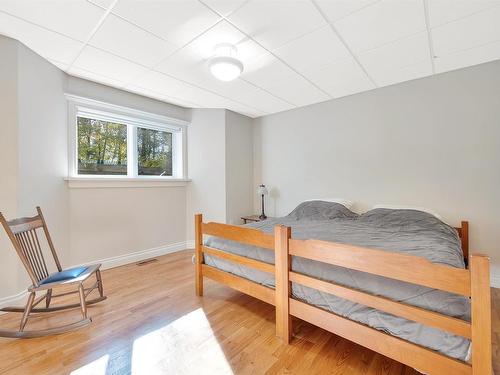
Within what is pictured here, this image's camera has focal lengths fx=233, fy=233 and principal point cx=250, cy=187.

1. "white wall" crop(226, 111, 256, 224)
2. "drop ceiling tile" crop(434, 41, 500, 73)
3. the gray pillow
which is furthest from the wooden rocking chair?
"drop ceiling tile" crop(434, 41, 500, 73)

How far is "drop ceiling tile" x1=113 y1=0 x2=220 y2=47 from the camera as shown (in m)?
1.60

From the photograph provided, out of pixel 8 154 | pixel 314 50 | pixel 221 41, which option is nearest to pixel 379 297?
pixel 314 50

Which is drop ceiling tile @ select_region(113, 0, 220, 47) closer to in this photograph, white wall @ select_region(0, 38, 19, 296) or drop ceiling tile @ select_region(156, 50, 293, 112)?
drop ceiling tile @ select_region(156, 50, 293, 112)

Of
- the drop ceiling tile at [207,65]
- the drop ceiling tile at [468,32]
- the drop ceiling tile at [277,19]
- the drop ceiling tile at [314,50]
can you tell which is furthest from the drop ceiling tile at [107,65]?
the drop ceiling tile at [468,32]

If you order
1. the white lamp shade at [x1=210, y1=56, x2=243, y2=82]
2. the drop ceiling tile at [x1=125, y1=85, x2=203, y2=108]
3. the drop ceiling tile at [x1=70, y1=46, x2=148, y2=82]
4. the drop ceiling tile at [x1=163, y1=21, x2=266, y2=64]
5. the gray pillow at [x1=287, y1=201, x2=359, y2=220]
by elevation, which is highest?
the drop ceiling tile at [x1=125, y1=85, x2=203, y2=108]

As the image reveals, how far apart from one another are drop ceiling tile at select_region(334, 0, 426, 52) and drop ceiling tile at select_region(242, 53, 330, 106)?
701mm

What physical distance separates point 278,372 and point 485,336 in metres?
1.02

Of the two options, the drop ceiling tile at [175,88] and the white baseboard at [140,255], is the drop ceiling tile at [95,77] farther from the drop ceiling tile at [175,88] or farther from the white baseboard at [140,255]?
the white baseboard at [140,255]

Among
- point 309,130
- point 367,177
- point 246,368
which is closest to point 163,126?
point 309,130

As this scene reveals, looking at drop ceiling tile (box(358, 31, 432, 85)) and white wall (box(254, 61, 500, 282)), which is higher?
drop ceiling tile (box(358, 31, 432, 85))

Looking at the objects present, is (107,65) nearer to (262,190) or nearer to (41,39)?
(41,39)

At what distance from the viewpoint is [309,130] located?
3.73m

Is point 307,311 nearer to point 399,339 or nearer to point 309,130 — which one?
point 399,339

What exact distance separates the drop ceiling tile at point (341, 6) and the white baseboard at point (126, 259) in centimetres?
344
